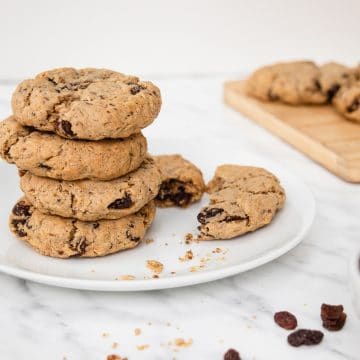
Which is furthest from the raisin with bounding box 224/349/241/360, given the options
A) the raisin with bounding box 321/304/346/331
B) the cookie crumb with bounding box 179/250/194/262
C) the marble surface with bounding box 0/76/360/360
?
the cookie crumb with bounding box 179/250/194/262

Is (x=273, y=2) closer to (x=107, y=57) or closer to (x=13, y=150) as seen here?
(x=107, y=57)

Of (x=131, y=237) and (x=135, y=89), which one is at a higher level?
(x=135, y=89)

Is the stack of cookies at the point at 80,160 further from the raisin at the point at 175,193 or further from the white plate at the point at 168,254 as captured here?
the raisin at the point at 175,193

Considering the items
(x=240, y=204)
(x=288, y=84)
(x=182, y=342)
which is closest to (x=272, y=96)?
(x=288, y=84)

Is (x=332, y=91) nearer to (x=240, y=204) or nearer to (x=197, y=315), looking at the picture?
(x=240, y=204)

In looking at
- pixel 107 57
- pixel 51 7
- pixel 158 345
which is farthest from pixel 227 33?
pixel 158 345

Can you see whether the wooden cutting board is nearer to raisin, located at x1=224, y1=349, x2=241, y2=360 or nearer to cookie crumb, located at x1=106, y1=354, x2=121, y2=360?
raisin, located at x1=224, y1=349, x2=241, y2=360
